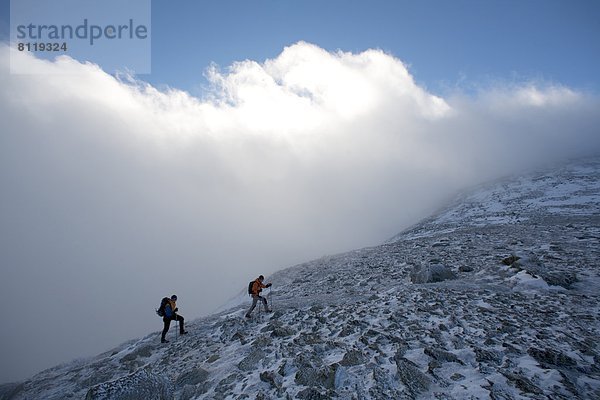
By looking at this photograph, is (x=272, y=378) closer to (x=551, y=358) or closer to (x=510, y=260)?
(x=551, y=358)

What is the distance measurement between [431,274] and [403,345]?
788cm

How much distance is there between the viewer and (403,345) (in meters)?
9.45

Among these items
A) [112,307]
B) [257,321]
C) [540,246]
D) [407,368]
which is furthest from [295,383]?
[112,307]

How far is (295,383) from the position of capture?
8.48 metres

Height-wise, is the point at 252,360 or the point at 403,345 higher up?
the point at 403,345

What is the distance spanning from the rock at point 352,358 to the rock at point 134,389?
17.7 feet

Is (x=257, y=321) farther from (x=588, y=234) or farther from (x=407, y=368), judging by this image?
(x=588, y=234)

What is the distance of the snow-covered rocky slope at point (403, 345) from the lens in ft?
25.4

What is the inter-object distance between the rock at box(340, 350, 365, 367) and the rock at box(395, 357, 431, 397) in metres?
1.09

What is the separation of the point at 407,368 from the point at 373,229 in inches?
4482

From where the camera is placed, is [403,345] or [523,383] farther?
[403,345]

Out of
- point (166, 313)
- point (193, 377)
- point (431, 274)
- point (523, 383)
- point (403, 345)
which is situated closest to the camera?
point (523, 383)

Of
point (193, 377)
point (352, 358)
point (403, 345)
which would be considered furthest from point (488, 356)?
point (193, 377)

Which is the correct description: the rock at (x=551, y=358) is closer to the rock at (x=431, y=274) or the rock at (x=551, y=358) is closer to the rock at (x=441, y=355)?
the rock at (x=441, y=355)
